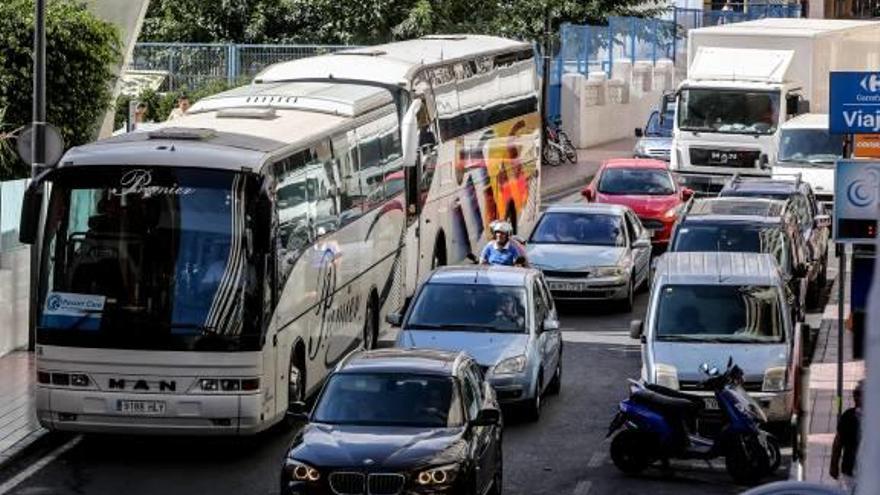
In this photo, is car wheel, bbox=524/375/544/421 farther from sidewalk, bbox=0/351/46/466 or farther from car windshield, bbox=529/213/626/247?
car windshield, bbox=529/213/626/247

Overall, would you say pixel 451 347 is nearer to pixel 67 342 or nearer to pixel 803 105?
pixel 67 342

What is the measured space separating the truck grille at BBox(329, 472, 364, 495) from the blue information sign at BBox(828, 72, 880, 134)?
276 inches

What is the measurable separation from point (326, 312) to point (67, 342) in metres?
3.73

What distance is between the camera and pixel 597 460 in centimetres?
1858

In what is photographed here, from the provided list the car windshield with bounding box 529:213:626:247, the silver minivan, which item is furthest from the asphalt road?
the car windshield with bounding box 529:213:626:247

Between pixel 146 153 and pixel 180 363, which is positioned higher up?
pixel 146 153

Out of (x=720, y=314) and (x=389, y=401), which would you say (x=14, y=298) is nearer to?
(x=720, y=314)

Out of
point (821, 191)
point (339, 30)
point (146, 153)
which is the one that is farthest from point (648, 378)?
point (339, 30)

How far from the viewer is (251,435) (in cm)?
1898

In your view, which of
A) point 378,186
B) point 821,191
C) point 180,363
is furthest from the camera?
point 821,191

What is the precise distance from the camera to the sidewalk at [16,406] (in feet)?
60.9

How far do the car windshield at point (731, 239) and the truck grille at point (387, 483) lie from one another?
1216 cm

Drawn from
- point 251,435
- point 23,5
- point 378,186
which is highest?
point 23,5

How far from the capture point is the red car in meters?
35.8
